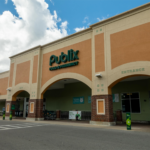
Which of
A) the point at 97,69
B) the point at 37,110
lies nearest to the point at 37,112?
the point at 37,110

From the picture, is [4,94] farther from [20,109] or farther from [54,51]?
[54,51]

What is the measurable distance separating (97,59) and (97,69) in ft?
3.33

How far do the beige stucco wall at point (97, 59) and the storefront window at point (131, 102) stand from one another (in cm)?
620

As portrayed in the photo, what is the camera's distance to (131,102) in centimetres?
1991

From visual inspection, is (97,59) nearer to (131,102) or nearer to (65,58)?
(65,58)

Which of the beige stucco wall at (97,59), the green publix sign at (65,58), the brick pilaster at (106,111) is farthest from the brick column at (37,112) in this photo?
the brick pilaster at (106,111)

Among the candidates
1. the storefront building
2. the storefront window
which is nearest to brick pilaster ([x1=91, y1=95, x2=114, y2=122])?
the storefront building

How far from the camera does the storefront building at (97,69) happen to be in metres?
14.4

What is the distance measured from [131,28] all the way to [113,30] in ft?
5.76

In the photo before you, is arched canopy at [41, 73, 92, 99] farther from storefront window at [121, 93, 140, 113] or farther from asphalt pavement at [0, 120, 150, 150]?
asphalt pavement at [0, 120, 150, 150]

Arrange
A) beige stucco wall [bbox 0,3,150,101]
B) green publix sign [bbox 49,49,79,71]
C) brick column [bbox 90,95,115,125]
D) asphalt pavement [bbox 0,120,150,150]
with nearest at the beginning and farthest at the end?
asphalt pavement [bbox 0,120,150,150]
beige stucco wall [bbox 0,3,150,101]
brick column [bbox 90,95,115,125]
green publix sign [bbox 49,49,79,71]

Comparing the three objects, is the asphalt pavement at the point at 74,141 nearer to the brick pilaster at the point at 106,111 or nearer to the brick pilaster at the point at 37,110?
the brick pilaster at the point at 106,111

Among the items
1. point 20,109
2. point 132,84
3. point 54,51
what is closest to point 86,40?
point 54,51

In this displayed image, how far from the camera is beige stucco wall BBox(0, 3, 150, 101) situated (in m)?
14.4
